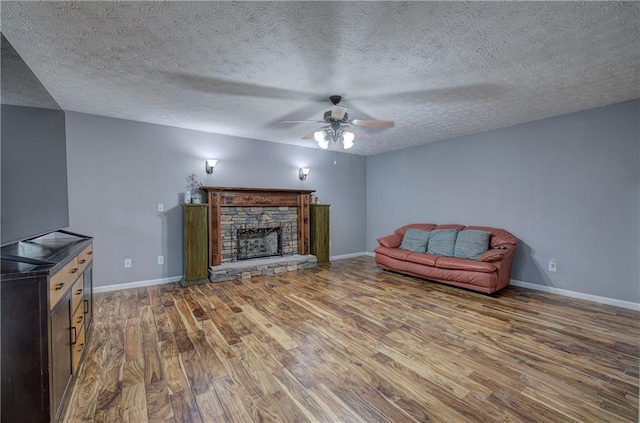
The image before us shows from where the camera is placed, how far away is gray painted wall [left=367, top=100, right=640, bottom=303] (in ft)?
10.9

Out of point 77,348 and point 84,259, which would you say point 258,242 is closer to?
point 84,259

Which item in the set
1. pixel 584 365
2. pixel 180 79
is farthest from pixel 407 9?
pixel 584 365

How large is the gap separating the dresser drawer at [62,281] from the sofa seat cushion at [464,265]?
4.22 meters

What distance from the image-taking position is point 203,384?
74.8 inches

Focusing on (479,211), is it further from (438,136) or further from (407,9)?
(407,9)

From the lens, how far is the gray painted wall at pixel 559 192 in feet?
10.9

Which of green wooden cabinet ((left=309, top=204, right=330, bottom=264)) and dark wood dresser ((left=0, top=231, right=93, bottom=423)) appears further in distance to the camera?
green wooden cabinet ((left=309, top=204, right=330, bottom=264))

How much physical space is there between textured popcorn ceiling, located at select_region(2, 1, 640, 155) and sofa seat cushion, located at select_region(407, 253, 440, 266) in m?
2.15

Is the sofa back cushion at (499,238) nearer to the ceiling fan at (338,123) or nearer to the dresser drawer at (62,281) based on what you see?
the ceiling fan at (338,123)

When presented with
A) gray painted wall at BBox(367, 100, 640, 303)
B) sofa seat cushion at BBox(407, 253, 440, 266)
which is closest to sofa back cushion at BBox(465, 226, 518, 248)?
gray painted wall at BBox(367, 100, 640, 303)

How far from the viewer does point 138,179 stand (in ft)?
13.4

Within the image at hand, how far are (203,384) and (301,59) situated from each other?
102 inches

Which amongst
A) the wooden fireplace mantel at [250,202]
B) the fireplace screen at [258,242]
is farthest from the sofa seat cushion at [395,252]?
the fireplace screen at [258,242]

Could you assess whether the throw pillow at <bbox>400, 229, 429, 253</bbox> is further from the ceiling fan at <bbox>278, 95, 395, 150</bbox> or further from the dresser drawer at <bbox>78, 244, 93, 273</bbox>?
the dresser drawer at <bbox>78, 244, 93, 273</bbox>
